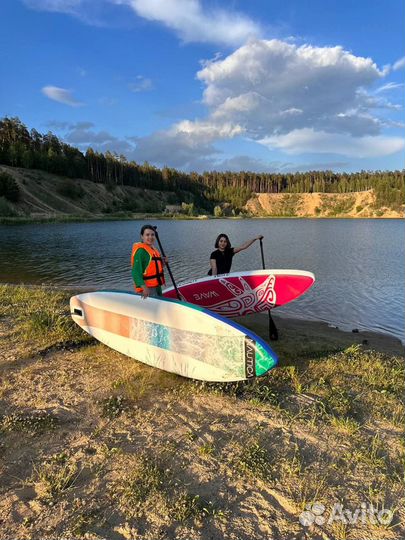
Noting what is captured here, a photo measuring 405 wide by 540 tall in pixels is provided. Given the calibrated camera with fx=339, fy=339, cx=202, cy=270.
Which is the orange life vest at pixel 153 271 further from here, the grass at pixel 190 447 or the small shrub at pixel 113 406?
the small shrub at pixel 113 406

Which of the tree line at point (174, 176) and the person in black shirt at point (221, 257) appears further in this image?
the tree line at point (174, 176)

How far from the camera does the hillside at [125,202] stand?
76.0 metres

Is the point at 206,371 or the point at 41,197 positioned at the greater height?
the point at 41,197

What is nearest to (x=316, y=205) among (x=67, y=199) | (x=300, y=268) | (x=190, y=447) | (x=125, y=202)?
(x=125, y=202)

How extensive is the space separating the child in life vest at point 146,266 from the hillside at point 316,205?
458 ft

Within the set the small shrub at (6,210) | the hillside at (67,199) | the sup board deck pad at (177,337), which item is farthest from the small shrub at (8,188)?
the sup board deck pad at (177,337)

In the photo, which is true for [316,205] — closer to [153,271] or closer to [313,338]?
[313,338]

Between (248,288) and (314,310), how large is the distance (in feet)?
14.8

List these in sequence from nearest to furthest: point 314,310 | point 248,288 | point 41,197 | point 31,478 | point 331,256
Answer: point 31,478
point 248,288
point 314,310
point 331,256
point 41,197

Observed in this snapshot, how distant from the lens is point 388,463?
3.61 meters

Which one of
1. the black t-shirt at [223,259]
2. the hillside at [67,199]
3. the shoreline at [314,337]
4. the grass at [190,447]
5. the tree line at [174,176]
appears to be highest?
the tree line at [174,176]

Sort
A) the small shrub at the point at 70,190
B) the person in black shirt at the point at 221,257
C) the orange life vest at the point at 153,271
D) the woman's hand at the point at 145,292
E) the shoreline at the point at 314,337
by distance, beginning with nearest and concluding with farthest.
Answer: the woman's hand at the point at 145,292
the orange life vest at the point at 153,271
the shoreline at the point at 314,337
the person in black shirt at the point at 221,257
the small shrub at the point at 70,190

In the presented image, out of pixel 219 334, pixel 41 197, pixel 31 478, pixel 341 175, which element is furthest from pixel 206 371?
pixel 341 175

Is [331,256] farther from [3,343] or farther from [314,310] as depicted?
[3,343]
